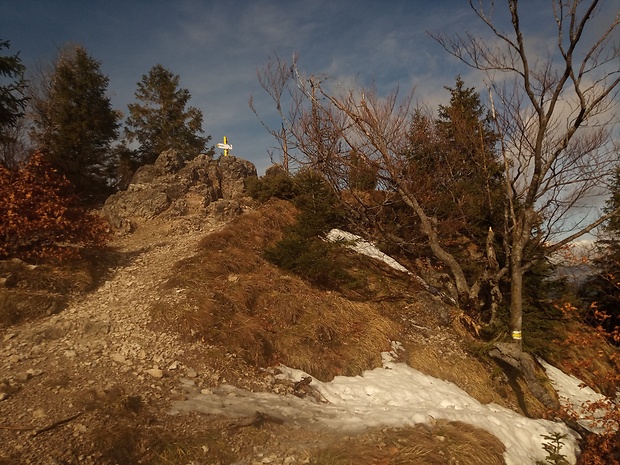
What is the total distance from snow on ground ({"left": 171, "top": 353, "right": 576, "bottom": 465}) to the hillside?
0.07 m

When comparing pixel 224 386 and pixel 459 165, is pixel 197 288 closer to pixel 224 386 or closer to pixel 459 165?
pixel 224 386

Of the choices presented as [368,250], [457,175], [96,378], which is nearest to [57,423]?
[96,378]

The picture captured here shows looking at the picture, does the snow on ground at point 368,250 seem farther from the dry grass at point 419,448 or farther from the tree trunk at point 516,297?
the dry grass at point 419,448

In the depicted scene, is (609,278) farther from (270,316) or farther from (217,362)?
(217,362)

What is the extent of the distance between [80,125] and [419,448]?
18197 millimetres

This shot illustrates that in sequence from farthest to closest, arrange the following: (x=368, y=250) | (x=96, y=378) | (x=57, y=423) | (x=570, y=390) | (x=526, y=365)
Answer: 1. (x=368, y=250)
2. (x=570, y=390)
3. (x=526, y=365)
4. (x=96, y=378)
5. (x=57, y=423)

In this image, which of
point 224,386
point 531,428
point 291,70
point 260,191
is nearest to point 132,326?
point 224,386

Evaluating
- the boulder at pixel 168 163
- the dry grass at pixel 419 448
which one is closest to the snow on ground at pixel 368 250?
the dry grass at pixel 419 448

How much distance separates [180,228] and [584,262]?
40.2ft

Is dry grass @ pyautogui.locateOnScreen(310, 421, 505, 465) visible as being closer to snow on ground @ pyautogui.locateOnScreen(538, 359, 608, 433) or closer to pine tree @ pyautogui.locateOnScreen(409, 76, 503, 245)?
snow on ground @ pyautogui.locateOnScreen(538, 359, 608, 433)

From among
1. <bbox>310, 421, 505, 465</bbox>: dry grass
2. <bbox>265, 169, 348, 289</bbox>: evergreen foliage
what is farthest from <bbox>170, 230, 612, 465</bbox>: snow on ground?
<bbox>265, 169, 348, 289</bbox>: evergreen foliage

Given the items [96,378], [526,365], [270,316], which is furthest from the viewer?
[526,365]

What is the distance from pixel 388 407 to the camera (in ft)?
18.3

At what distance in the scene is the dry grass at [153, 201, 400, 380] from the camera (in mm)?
6238
